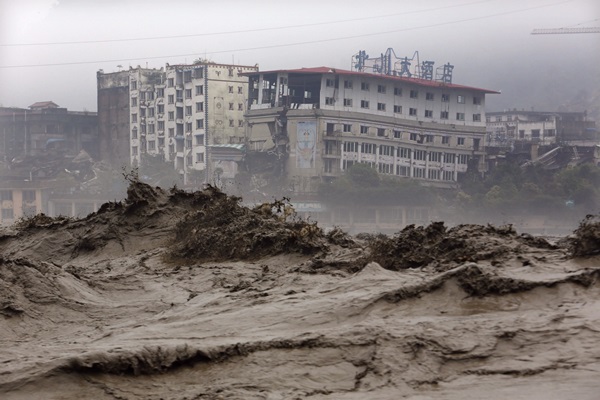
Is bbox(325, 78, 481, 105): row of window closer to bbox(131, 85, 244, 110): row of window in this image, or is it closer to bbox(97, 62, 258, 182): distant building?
bbox(97, 62, 258, 182): distant building

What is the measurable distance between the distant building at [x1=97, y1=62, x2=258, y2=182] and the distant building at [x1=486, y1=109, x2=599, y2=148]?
73.7ft

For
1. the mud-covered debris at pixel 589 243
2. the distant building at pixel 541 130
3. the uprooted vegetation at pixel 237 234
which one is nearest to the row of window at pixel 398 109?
the distant building at pixel 541 130

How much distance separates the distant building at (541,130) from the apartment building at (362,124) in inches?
162

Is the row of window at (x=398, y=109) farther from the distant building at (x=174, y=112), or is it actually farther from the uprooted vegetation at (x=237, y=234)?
the uprooted vegetation at (x=237, y=234)

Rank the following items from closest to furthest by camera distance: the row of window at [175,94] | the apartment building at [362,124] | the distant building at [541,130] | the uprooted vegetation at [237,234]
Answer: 1. the uprooted vegetation at [237,234]
2. the apartment building at [362,124]
3. the row of window at [175,94]
4. the distant building at [541,130]

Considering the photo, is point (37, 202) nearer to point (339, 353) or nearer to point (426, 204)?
point (426, 204)

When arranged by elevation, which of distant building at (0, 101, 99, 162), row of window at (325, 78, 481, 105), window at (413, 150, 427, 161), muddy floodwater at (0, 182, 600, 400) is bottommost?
muddy floodwater at (0, 182, 600, 400)

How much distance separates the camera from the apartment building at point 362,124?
234ft

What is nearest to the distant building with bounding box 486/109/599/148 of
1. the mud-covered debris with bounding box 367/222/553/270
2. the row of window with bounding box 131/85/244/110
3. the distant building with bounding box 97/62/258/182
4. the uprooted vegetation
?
the distant building with bounding box 97/62/258/182

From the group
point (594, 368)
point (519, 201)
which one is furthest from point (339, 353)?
point (519, 201)

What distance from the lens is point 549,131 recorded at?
81.8 metres

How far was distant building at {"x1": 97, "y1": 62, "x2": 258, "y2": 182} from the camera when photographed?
3063 inches

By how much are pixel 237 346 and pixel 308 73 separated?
67.3 m


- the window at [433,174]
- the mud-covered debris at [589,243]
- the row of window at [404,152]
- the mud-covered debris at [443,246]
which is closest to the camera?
the mud-covered debris at [589,243]
